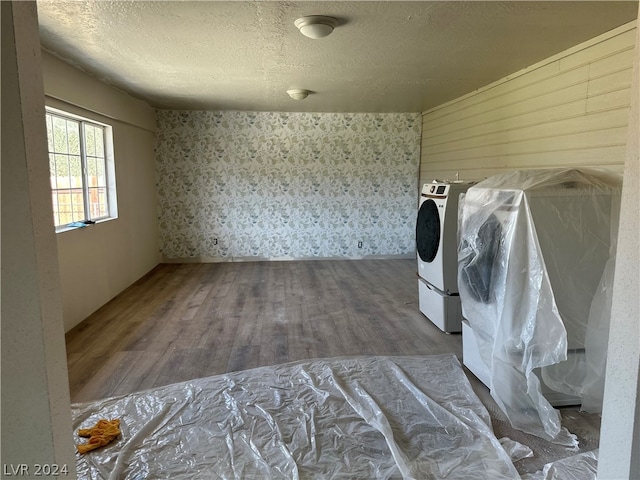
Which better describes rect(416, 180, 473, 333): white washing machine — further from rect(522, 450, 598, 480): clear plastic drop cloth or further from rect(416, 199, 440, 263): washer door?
rect(522, 450, 598, 480): clear plastic drop cloth

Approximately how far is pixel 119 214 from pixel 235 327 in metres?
2.12

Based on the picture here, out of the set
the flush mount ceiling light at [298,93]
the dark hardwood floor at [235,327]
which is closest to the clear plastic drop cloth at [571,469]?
the dark hardwood floor at [235,327]

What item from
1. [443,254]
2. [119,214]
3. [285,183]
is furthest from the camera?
[285,183]

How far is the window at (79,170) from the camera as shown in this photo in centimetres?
341

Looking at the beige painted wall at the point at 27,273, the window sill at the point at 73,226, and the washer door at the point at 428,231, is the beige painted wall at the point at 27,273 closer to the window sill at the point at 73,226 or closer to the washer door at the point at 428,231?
the window sill at the point at 73,226

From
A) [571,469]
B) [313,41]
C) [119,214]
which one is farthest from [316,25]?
[119,214]

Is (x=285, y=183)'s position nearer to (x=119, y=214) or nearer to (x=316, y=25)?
(x=119, y=214)

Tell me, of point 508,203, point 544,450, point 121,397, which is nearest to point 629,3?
point 508,203

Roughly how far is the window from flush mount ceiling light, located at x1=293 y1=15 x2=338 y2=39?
7.20 ft

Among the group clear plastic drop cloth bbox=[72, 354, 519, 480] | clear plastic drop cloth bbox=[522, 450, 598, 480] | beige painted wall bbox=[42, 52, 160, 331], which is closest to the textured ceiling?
beige painted wall bbox=[42, 52, 160, 331]

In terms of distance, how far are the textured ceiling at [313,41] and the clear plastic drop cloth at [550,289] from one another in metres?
0.99

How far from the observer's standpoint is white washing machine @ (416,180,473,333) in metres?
3.22

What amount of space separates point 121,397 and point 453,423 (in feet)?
5.96

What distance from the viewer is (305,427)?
6.63 feet
